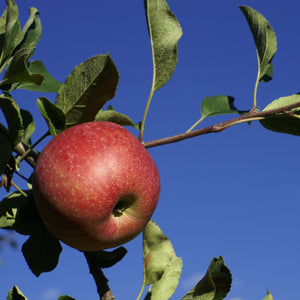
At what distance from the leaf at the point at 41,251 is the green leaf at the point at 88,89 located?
1.12 feet

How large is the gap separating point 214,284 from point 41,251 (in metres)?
0.51

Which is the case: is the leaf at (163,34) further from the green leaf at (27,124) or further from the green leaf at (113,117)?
the green leaf at (27,124)

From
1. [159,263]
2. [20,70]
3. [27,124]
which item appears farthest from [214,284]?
[27,124]

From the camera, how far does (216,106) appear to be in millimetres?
1763

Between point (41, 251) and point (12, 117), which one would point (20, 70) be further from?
point (41, 251)

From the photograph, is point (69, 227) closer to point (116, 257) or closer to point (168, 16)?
point (116, 257)

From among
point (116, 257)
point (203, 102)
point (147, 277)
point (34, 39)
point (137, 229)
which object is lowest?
point (147, 277)

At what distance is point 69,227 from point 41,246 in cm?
28

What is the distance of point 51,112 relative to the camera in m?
1.32

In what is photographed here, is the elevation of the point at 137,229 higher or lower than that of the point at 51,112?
lower

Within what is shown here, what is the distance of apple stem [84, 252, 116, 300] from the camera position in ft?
4.30

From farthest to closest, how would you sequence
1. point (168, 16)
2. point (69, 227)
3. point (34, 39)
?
point (34, 39) < point (168, 16) < point (69, 227)

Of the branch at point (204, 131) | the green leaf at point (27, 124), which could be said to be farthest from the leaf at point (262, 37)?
the green leaf at point (27, 124)

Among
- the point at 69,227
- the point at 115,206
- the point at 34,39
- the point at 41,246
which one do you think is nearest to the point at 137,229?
the point at 115,206
